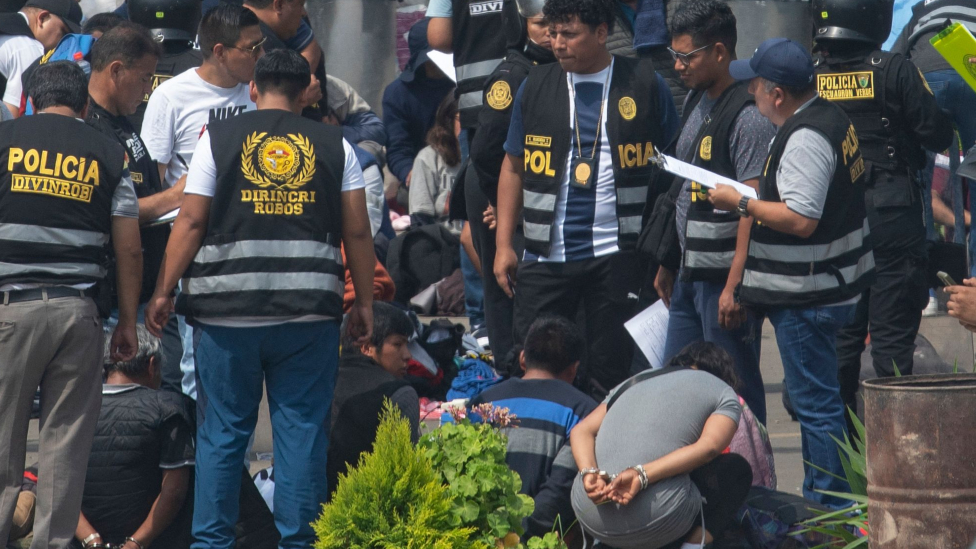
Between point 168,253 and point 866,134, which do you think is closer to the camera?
point 168,253

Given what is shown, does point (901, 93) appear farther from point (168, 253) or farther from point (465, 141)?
point (168, 253)

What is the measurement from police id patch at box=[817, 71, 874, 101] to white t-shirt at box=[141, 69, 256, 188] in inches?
110

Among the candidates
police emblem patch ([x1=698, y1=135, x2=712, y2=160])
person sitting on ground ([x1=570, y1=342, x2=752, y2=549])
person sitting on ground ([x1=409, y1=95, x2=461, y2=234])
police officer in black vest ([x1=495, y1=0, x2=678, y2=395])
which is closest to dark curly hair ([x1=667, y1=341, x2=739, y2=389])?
person sitting on ground ([x1=570, y1=342, x2=752, y2=549])

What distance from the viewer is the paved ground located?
6.66 metres

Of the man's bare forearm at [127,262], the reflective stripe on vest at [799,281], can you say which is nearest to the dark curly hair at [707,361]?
the reflective stripe on vest at [799,281]

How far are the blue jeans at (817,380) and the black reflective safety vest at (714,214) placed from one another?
39cm

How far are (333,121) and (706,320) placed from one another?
369cm

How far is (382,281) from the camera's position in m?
6.94

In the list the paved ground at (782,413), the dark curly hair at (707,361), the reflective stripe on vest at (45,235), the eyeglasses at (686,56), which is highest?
the eyeglasses at (686,56)

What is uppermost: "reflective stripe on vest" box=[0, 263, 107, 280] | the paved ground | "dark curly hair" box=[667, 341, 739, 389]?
"reflective stripe on vest" box=[0, 263, 107, 280]

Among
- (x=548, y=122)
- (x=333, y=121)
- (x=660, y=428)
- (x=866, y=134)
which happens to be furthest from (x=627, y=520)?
(x=333, y=121)

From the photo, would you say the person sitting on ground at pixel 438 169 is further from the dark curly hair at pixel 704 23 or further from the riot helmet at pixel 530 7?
the dark curly hair at pixel 704 23

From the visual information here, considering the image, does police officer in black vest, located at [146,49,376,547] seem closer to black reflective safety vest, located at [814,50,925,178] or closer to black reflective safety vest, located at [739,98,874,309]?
black reflective safety vest, located at [739,98,874,309]

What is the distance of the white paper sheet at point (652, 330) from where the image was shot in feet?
19.8
